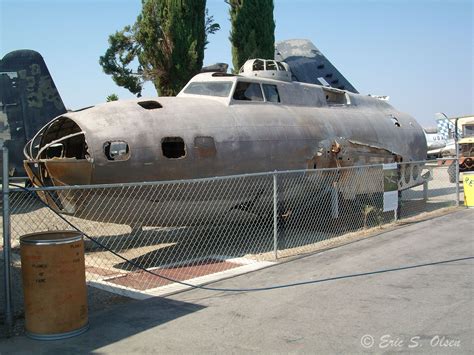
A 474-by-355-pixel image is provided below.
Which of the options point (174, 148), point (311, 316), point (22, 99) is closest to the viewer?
point (311, 316)

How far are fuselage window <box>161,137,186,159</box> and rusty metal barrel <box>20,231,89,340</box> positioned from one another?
338 centimetres

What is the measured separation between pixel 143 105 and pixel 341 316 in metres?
5.15

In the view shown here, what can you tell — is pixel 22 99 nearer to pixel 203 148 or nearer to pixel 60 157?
pixel 60 157

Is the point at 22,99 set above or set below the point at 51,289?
above

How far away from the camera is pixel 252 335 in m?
4.76

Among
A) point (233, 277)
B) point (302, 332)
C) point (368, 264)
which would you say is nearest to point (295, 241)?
point (368, 264)

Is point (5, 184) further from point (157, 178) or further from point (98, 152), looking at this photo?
point (157, 178)

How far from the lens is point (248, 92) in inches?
394

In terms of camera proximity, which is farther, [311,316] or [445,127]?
[445,127]

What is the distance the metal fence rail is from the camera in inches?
301

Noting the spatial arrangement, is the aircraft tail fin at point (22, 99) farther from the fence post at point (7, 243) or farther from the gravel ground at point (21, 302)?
the fence post at point (7, 243)

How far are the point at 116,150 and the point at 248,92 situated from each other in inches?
139

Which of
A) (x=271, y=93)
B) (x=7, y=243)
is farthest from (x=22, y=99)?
(x=7, y=243)

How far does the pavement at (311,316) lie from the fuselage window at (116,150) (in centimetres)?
248
